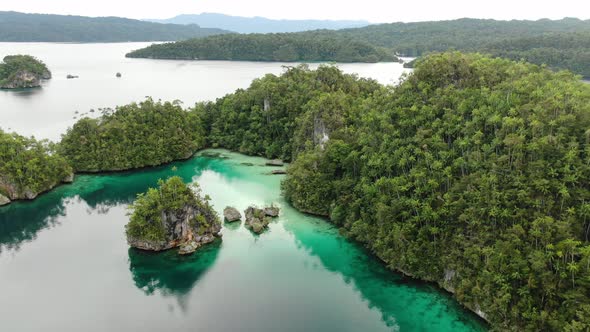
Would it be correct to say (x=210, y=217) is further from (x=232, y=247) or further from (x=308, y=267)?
(x=308, y=267)

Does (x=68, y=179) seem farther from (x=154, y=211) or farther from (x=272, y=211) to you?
(x=272, y=211)

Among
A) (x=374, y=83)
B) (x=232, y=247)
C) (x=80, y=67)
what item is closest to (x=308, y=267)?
(x=232, y=247)

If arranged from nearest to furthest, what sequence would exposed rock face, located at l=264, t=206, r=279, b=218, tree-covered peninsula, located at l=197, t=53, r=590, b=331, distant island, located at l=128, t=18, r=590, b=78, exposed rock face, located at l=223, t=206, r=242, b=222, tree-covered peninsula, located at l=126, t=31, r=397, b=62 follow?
1. tree-covered peninsula, located at l=197, t=53, r=590, b=331
2. exposed rock face, located at l=223, t=206, r=242, b=222
3. exposed rock face, located at l=264, t=206, r=279, b=218
4. distant island, located at l=128, t=18, r=590, b=78
5. tree-covered peninsula, located at l=126, t=31, r=397, b=62

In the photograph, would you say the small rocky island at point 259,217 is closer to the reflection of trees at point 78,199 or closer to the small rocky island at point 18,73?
the reflection of trees at point 78,199

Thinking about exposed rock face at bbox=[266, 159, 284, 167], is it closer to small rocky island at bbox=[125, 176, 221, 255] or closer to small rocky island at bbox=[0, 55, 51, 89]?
small rocky island at bbox=[125, 176, 221, 255]

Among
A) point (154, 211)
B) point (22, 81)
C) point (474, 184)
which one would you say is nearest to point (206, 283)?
point (154, 211)

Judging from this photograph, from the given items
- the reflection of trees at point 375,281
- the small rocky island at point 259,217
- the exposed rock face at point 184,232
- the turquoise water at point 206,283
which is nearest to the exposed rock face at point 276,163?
the turquoise water at point 206,283

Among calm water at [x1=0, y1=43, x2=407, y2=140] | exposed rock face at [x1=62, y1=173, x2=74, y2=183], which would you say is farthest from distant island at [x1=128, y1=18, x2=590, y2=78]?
exposed rock face at [x1=62, y1=173, x2=74, y2=183]
